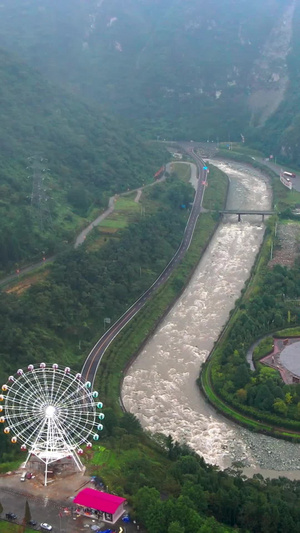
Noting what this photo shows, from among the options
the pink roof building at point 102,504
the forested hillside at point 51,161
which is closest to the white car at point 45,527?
the pink roof building at point 102,504

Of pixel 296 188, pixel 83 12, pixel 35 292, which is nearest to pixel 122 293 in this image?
pixel 35 292

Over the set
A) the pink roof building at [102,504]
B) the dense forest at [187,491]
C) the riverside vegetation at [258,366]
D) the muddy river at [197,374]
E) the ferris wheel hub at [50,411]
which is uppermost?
the ferris wheel hub at [50,411]

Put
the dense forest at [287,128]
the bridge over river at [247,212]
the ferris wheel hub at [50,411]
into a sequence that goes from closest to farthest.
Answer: the ferris wheel hub at [50,411] → the bridge over river at [247,212] → the dense forest at [287,128]

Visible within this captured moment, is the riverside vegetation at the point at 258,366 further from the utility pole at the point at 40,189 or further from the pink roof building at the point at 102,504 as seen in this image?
the utility pole at the point at 40,189

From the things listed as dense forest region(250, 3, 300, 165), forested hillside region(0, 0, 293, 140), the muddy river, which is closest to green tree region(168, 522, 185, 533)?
the muddy river

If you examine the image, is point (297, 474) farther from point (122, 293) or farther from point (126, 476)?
point (122, 293)

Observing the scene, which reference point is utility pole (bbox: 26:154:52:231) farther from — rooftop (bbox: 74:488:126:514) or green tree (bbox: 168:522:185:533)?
green tree (bbox: 168:522:185:533)

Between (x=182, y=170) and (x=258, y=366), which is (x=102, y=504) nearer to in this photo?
(x=258, y=366)
